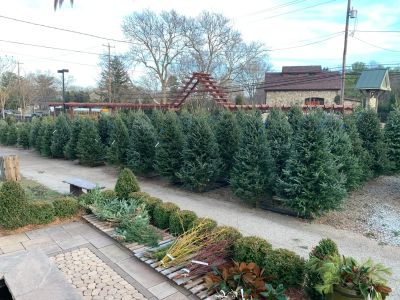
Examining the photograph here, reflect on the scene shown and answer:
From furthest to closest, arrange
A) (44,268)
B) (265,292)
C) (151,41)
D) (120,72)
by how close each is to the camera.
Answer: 1. (120,72)
2. (151,41)
3. (44,268)
4. (265,292)

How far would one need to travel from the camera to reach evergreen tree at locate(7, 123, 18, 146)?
2017 cm

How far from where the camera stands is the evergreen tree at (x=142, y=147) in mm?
10094

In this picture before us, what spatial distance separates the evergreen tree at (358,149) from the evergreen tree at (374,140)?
0.94ft

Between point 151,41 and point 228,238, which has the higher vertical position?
point 151,41

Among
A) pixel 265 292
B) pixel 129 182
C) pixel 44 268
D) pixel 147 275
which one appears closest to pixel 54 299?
pixel 44 268

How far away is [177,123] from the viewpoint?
9.44 metres

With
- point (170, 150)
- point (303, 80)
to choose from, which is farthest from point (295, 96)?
point (170, 150)

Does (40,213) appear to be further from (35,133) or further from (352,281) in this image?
(35,133)

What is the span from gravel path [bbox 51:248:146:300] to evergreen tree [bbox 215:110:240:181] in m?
4.86

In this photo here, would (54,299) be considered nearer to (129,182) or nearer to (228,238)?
(228,238)

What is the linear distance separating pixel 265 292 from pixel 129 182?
4.01m

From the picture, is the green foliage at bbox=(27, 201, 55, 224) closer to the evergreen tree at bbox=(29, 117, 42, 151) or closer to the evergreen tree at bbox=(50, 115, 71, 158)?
the evergreen tree at bbox=(50, 115, 71, 158)

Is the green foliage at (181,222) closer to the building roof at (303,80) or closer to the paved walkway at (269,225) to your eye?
the paved walkway at (269,225)

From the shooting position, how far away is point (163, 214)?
5.26 metres
